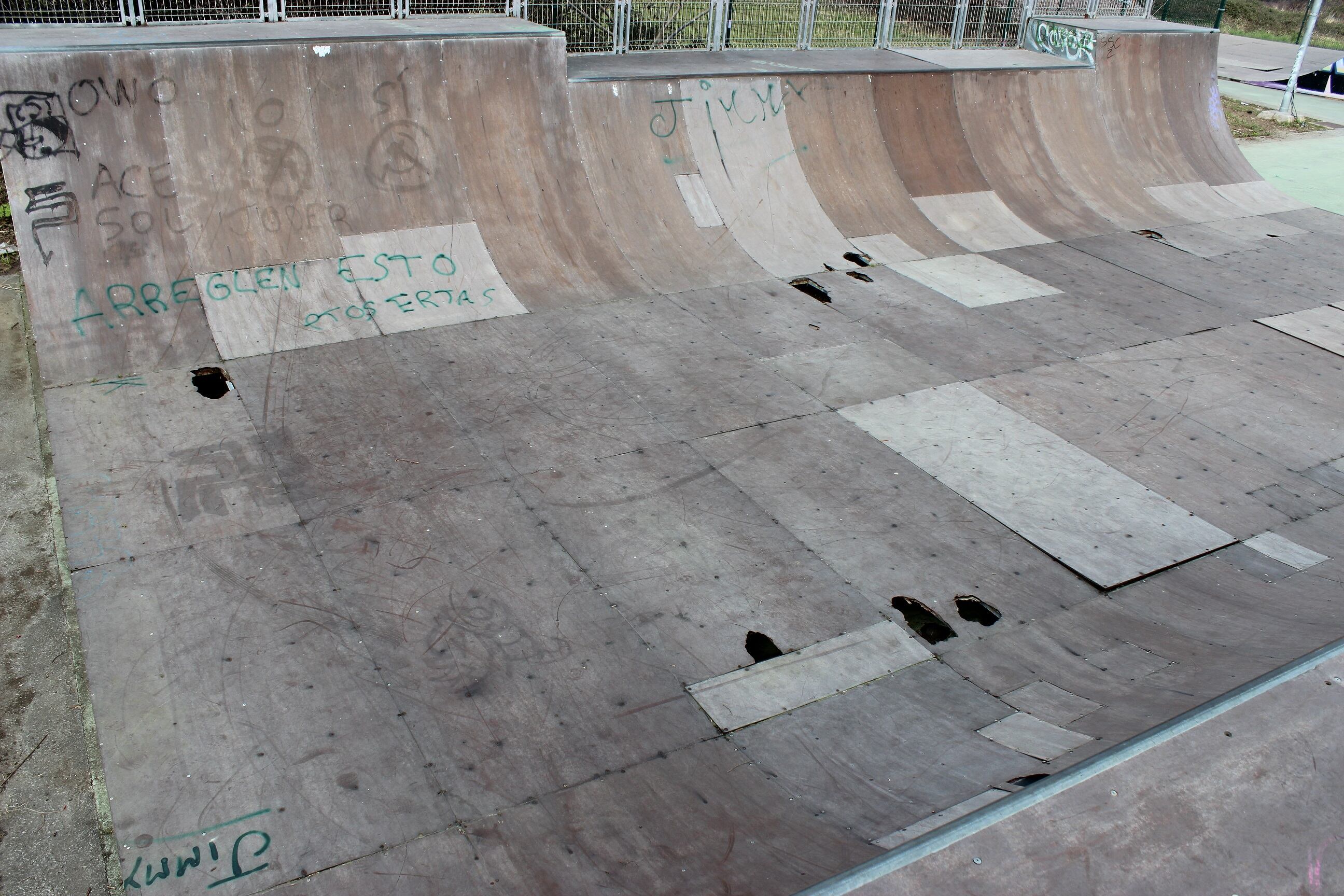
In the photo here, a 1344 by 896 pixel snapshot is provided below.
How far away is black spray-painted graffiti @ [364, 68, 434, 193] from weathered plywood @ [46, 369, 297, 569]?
Answer: 139 inches

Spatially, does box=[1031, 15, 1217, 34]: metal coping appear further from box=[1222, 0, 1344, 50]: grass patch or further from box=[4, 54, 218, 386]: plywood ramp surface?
box=[1222, 0, 1344, 50]: grass patch

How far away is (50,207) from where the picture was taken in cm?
981

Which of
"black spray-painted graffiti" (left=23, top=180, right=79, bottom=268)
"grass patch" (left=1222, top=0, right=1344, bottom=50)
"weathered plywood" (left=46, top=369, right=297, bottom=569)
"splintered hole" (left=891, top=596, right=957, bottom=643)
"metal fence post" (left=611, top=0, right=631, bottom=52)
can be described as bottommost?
"splintered hole" (left=891, top=596, right=957, bottom=643)

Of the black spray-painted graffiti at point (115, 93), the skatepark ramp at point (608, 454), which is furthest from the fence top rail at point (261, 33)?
the black spray-painted graffiti at point (115, 93)

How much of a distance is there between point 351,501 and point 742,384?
3895 millimetres

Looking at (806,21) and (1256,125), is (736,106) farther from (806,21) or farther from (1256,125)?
(1256,125)

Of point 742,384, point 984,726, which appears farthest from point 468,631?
point 742,384

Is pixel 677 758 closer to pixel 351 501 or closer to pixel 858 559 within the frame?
pixel 858 559

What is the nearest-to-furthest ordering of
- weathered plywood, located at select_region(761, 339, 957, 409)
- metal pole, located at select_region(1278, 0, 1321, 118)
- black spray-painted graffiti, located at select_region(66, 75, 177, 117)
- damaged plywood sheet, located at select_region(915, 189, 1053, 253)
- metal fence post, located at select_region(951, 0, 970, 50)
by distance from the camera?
weathered plywood, located at select_region(761, 339, 957, 409)
black spray-painted graffiti, located at select_region(66, 75, 177, 117)
damaged plywood sheet, located at select_region(915, 189, 1053, 253)
metal fence post, located at select_region(951, 0, 970, 50)
metal pole, located at select_region(1278, 0, 1321, 118)

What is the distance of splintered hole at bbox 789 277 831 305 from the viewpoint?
11.8 m

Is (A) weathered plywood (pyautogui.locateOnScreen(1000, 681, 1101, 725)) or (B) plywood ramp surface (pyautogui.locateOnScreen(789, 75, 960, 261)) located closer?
(A) weathered plywood (pyautogui.locateOnScreen(1000, 681, 1101, 725))

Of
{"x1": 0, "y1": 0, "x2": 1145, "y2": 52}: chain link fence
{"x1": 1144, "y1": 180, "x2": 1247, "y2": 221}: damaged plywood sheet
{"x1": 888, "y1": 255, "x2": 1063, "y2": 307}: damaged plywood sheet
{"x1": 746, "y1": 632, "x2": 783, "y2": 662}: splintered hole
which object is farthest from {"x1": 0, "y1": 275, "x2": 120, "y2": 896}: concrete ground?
{"x1": 1144, "y1": 180, "x2": 1247, "y2": 221}: damaged plywood sheet

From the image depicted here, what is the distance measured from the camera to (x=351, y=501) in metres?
7.59

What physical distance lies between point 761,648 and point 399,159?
7727 mm
